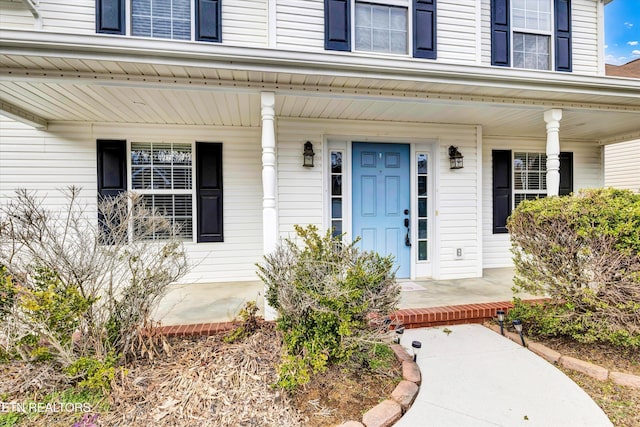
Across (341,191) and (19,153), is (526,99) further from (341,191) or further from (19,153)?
(19,153)

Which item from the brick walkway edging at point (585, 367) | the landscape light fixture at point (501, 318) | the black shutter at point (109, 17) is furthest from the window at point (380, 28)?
the brick walkway edging at point (585, 367)

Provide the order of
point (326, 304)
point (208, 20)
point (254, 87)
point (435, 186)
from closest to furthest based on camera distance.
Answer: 1. point (326, 304)
2. point (254, 87)
3. point (208, 20)
4. point (435, 186)

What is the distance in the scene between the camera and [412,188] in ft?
15.6

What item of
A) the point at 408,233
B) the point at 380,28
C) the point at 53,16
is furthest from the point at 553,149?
the point at 53,16

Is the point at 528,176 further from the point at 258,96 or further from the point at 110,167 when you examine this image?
the point at 110,167

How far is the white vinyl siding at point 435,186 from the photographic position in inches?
174

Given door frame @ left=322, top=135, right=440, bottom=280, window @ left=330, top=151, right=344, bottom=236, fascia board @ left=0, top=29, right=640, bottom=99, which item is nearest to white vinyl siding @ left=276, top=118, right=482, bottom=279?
door frame @ left=322, top=135, right=440, bottom=280

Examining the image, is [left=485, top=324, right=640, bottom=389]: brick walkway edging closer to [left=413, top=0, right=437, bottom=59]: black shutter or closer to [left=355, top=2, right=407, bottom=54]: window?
[left=413, top=0, right=437, bottom=59]: black shutter

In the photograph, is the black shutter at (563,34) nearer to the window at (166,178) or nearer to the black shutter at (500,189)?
the black shutter at (500,189)

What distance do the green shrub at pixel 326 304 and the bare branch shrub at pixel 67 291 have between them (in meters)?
0.96

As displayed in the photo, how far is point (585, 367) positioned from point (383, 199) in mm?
2871

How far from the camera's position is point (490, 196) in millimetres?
5402

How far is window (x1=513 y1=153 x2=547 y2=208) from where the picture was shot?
18.3ft

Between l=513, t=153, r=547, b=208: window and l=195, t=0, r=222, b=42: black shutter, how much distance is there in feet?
17.0
